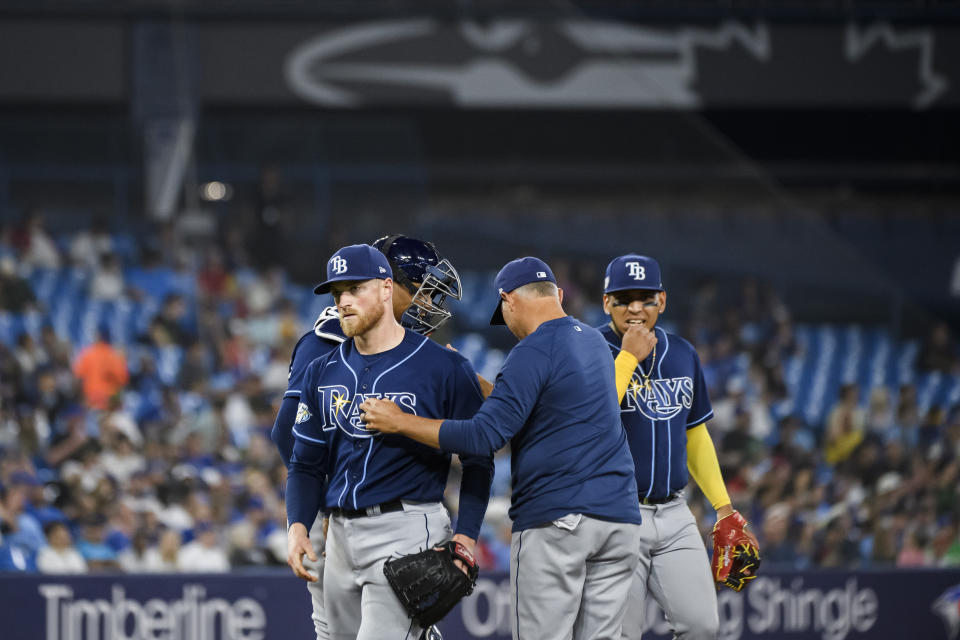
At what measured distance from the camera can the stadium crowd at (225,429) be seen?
9.16 meters

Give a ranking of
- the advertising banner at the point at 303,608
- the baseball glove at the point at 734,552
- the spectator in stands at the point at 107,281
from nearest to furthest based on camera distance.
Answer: the baseball glove at the point at 734,552 < the advertising banner at the point at 303,608 < the spectator in stands at the point at 107,281

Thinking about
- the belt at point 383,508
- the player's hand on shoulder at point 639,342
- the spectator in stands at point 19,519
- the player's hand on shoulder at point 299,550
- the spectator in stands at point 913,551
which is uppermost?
the player's hand on shoulder at point 639,342

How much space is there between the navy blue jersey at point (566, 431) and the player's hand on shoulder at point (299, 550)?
2.33ft

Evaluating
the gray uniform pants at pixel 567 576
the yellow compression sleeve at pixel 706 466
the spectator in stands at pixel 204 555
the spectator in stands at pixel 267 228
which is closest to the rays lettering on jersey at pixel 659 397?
the yellow compression sleeve at pixel 706 466

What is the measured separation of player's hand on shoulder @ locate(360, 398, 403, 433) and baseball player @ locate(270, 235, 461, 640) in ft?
2.23

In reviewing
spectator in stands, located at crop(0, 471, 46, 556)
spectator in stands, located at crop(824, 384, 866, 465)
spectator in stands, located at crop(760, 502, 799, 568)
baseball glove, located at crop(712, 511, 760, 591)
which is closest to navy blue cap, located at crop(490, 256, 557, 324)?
baseball glove, located at crop(712, 511, 760, 591)

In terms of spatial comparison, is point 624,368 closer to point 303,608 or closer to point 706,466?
point 706,466

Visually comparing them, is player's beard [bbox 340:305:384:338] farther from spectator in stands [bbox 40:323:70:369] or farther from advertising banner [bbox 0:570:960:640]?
spectator in stands [bbox 40:323:70:369]

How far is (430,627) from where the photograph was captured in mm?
3965

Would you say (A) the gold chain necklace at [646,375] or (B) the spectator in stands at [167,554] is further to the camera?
(B) the spectator in stands at [167,554]

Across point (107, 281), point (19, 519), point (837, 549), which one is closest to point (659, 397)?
point (837, 549)

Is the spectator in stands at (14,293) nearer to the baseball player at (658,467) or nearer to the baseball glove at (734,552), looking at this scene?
the baseball player at (658,467)

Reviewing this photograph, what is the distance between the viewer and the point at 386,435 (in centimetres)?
390

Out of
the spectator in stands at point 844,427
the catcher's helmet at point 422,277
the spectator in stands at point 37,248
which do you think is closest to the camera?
the catcher's helmet at point 422,277
